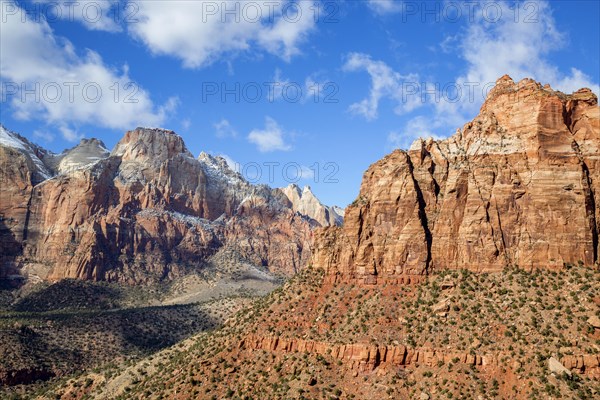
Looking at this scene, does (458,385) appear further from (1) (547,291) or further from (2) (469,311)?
(1) (547,291)

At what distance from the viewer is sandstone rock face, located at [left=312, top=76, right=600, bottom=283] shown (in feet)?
274

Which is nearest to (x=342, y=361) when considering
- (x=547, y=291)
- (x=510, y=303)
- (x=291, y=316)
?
(x=291, y=316)

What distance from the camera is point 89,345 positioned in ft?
474

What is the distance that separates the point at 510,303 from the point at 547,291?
5.12 meters

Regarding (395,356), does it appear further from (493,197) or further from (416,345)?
(493,197)

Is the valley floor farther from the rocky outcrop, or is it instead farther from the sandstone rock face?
the sandstone rock face

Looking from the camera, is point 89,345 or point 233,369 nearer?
point 233,369

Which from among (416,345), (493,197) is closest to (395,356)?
(416,345)

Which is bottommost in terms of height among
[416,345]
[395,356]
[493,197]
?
[395,356]

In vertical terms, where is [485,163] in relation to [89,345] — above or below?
above

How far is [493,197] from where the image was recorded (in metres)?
86.4

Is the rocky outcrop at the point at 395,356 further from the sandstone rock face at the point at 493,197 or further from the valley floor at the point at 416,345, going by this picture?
the sandstone rock face at the point at 493,197

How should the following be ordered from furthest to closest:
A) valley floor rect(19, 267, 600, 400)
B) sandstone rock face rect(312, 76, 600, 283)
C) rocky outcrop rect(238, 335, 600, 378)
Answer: sandstone rock face rect(312, 76, 600, 283) < valley floor rect(19, 267, 600, 400) < rocky outcrop rect(238, 335, 600, 378)

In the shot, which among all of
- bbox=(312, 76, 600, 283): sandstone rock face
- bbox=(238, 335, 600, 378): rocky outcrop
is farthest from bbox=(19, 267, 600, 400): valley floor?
bbox=(312, 76, 600, 283): sandstone rock face
